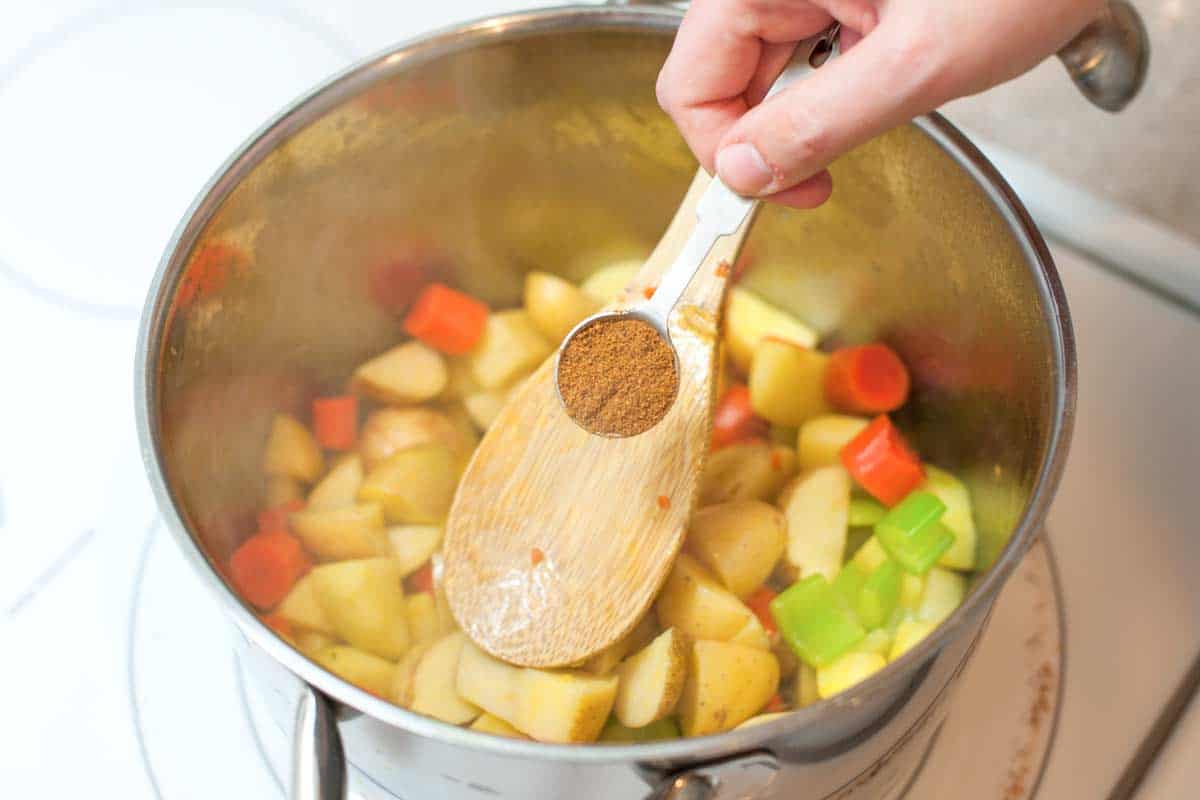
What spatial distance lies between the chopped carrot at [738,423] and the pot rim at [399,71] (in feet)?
1.21

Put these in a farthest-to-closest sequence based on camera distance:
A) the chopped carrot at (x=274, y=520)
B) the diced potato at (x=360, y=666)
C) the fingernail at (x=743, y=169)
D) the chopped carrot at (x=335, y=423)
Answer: the chopped carrot at (x=335, y=423) < the chopped carrot at (x=274, y=520) < the diced potato at (x=360, y=666) < the fingernail at (x=743, y=169)

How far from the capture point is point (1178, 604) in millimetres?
925

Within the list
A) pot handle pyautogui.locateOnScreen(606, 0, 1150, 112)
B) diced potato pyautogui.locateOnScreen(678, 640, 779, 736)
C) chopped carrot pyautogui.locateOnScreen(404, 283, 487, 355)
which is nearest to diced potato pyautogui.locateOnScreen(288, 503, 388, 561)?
chopped carrot pyautogui.locateOnScreen(404, 283, 487, 355)

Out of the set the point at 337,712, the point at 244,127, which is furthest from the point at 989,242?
the point at 244,127

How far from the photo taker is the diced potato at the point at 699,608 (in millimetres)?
955

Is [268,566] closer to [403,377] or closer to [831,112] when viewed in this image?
[403,377]

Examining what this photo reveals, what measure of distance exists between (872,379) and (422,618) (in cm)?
50

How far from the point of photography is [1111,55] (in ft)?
2.86

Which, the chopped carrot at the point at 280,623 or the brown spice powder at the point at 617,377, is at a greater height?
the brown spice powder at the point at 617,377

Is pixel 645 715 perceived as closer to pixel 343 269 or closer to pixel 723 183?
pixel 723 183

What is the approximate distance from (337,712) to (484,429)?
0.58 metres

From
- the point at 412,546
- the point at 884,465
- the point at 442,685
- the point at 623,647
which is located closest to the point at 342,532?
the point at 412,546

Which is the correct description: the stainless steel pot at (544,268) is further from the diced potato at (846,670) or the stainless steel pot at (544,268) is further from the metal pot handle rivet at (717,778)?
the diced potato at (846,670)

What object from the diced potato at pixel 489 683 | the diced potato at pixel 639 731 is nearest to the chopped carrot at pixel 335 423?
the diced potato at pixel 489 683
